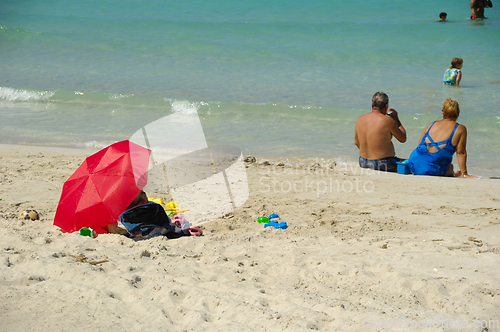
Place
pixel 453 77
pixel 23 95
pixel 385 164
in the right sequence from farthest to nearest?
pixel 23 95
pixel 453 77
pixel 385 164

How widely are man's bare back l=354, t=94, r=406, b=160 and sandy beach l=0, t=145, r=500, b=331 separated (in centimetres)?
119

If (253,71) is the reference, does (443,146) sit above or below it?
below

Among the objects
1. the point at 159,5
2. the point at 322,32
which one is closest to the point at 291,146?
the point at 322,32

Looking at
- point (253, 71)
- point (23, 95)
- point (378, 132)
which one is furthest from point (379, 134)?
point (23, 95)

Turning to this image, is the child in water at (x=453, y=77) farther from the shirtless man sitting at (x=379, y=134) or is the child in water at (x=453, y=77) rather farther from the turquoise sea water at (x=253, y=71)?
the shirtless man sitting at (x=379, y=134)

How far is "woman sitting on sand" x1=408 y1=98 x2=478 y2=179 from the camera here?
5430mm

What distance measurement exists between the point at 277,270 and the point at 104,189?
63.3 inches

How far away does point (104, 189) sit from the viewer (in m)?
3.54

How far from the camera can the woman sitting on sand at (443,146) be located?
543cm

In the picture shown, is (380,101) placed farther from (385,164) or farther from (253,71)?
(253,71)

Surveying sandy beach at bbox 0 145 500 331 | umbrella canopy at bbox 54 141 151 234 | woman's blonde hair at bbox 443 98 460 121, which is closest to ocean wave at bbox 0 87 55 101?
sandy beach at bbox 0 145 500 331

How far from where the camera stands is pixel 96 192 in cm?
354

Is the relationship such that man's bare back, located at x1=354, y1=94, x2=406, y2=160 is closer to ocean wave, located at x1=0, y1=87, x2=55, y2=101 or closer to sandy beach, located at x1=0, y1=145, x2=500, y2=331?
sandy beach, located at x1=0, y1=145, x2=500, y2=331

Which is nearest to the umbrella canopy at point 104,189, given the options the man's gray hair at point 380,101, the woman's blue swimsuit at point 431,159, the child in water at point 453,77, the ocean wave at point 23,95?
the man's gray hair at point 380,101
